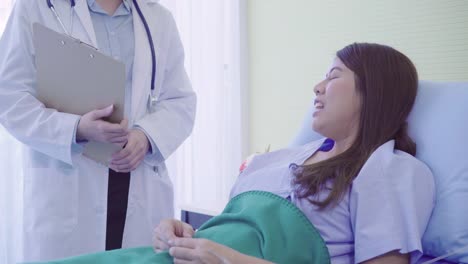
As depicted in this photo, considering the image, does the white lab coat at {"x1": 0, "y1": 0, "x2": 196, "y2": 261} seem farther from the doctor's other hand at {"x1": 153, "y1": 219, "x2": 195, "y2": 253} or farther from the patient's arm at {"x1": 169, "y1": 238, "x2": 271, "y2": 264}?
the patient's arm at {"x1": 169, "y1": 238, "x2": 271, "y2": 264}

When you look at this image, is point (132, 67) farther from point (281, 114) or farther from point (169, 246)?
point (281, 114)

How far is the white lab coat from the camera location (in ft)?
3.92

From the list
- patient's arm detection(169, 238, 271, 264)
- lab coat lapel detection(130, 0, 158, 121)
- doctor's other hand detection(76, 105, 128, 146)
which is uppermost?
lab coat lapel detection(130, 0, 158, 121)

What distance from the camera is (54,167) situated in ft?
4.06

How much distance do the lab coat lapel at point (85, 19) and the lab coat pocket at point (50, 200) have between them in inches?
14.2

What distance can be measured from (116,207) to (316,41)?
49.9 inches

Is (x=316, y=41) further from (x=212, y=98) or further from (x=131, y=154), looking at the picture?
(x=131, y=154)

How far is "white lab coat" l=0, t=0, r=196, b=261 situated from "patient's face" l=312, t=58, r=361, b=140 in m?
0.43

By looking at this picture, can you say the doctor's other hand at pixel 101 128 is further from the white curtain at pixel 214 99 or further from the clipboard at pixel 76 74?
the white curtain at pixel 214 99

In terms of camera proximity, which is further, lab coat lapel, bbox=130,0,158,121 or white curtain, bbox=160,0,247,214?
white curtain, bbox=160,0,247,214

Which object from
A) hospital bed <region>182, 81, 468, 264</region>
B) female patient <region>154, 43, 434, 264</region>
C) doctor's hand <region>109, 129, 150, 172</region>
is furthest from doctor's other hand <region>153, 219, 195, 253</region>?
hospital bed <region>182, 81, 468, 264</region>

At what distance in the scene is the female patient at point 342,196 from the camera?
96 centimetres

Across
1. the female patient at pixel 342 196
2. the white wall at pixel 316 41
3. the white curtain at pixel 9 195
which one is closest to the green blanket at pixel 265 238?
the female patient at pixel 342 196

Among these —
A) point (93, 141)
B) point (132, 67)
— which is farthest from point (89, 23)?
point (93, 141)
